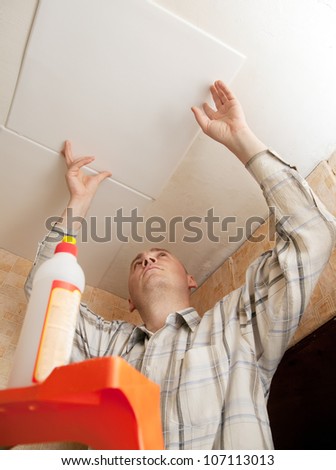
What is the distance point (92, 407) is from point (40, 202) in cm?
103

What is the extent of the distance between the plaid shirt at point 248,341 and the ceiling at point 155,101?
274 mm

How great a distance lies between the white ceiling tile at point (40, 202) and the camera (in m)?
1.12

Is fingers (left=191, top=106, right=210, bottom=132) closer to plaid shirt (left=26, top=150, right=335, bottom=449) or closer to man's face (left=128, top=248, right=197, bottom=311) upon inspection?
plaid shirt (left=26, top=150, right=335, bottom=449)

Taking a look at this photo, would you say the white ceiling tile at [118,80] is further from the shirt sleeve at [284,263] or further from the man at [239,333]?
the shirt sleeve at [284,263]

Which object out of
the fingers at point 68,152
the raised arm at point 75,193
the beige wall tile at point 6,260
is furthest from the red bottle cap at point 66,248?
the beige wall tile at point 6,260

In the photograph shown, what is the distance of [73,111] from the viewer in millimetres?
999

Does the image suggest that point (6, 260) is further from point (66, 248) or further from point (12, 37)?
point (66, 248)

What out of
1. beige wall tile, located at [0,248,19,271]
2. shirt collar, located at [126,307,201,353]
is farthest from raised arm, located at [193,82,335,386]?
beige wall tile, located at [0,248,19,271]

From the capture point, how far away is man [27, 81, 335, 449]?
65 centimetres

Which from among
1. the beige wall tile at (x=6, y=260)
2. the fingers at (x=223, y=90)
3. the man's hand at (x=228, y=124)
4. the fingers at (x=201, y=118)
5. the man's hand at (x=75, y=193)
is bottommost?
the beige wall tile at (x=6, y=260)

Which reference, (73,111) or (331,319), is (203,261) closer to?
(331,319)

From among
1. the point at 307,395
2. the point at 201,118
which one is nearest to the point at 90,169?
the point at 201,118

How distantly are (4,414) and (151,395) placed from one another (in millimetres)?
156

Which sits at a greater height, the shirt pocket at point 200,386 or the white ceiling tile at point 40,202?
the shirt pocket at point 200,386
